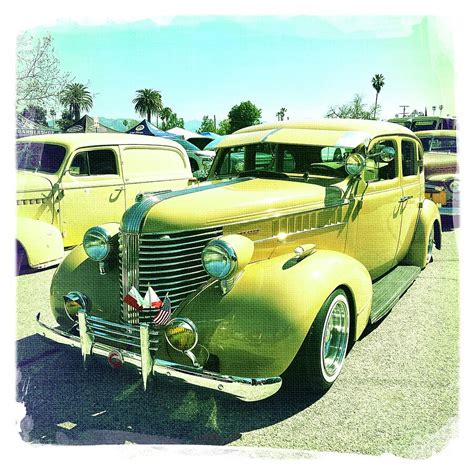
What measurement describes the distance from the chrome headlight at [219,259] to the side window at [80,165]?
3.58m

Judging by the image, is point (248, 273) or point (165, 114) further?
point (165, 114)

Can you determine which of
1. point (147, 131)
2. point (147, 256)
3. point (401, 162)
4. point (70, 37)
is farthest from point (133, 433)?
point (401, 162)

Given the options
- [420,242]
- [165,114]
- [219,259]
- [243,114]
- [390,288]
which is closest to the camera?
[219,259]

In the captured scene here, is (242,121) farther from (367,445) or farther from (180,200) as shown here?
(367,445)

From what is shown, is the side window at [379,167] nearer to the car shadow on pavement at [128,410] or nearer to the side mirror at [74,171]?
the car shadow on pavement at [128,410]

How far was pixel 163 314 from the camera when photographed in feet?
8.02

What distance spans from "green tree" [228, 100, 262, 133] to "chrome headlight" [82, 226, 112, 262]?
45.5 inches

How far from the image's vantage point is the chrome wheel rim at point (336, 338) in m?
2.71

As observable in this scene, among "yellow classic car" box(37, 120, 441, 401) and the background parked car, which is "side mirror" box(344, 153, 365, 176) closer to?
"yellow classic car" box(37, 120, 441, 401)

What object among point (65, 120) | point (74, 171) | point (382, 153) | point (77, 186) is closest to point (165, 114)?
point (65, 120)

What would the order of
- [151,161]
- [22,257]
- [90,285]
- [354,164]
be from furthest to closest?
[151,161] → [22,257] → [354,164] → [90,285]

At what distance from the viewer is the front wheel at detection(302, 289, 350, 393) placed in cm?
247

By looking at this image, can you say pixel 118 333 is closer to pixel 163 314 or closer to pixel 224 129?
pixel 163 314

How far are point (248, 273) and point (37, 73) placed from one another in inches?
59.0
